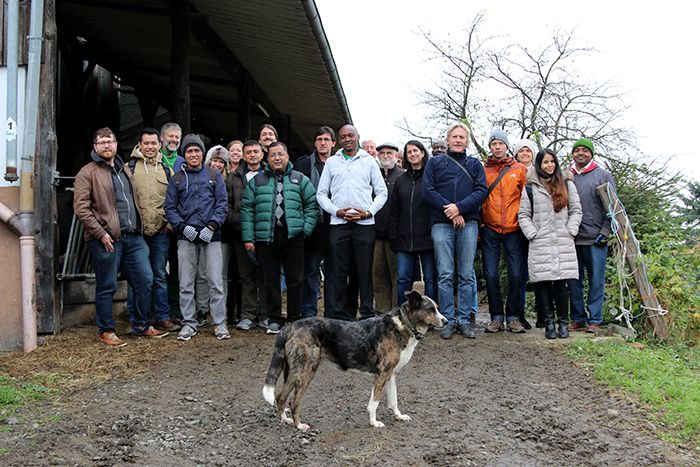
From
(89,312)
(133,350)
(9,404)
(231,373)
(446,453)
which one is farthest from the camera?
(89,312)

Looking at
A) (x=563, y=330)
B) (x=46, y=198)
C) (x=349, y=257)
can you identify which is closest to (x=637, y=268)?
(x=563, y=330)

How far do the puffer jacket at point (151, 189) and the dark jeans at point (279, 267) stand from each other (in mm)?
1118

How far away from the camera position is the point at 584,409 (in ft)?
17.6

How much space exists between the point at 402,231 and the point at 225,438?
3.82 meters

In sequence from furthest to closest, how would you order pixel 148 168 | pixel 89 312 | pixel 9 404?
pixel 89 312
pixel 148 168
pixel 9 404

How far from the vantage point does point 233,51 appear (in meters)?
11.8

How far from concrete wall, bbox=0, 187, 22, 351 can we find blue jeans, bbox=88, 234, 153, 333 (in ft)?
2.49

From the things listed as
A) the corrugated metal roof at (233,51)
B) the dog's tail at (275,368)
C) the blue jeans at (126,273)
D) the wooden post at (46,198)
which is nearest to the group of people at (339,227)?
the blue jeans at (126,273)

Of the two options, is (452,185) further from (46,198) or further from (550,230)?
(46,198)

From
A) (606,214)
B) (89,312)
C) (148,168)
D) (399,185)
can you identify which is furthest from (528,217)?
(89,312)

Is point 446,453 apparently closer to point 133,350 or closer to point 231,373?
point 231,373

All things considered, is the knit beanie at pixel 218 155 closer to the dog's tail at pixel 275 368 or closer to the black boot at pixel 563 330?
the dog's tail at pixel 275 368

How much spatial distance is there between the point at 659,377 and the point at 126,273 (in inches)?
209

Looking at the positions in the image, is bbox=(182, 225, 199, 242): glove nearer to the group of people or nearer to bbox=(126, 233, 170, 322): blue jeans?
the group of people
